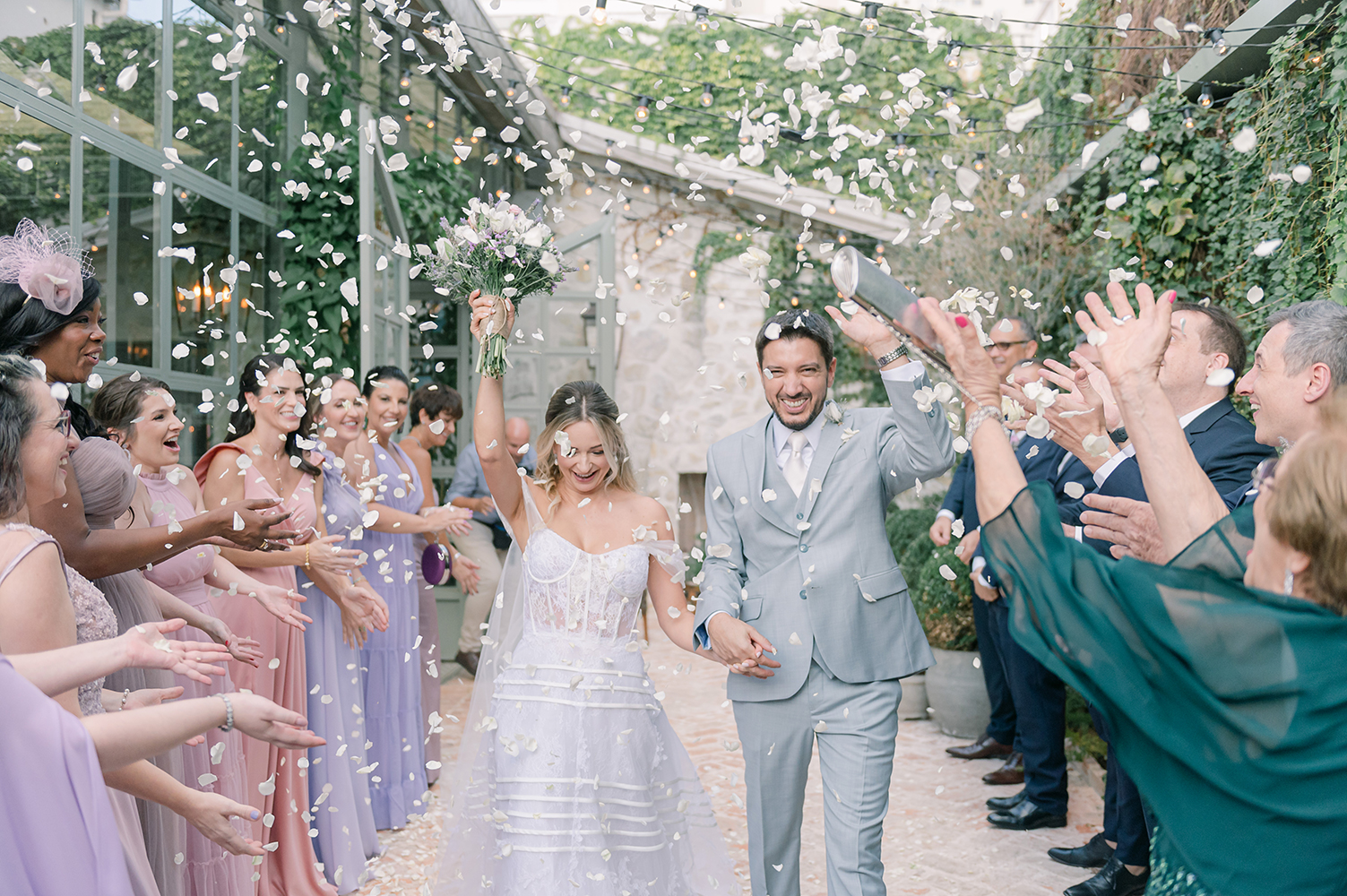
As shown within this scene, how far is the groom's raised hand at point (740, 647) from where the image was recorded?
9.17 ft

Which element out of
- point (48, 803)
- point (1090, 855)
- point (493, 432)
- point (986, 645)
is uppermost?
point (493, 432)

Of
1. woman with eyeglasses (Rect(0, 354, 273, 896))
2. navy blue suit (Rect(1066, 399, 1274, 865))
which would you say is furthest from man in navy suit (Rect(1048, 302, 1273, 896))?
woman with eyeglasses (Rect(0, 354, 273, 896))

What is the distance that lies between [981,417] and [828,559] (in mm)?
1116

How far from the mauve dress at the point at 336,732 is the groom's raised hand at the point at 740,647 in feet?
5.36

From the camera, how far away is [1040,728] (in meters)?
4.44

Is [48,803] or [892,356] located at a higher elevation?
[892,356]

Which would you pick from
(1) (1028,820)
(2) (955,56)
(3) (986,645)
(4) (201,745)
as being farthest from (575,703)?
(3) (986,645)

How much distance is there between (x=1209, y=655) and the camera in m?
1.51

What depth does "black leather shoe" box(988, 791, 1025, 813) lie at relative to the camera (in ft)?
15.1

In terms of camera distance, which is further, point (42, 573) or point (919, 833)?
point (919, 833)

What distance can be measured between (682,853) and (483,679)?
876 mm

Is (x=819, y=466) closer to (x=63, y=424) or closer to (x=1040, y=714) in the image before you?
(x=63, y=424)

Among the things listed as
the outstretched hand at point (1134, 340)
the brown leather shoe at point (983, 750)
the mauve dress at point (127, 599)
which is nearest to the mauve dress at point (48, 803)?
the mauve dress at point (127, 599)

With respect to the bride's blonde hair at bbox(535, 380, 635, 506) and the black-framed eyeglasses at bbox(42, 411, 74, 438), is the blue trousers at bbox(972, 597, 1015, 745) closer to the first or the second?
the bride's blonde hair at bbox(535, 380, 635, 506)
